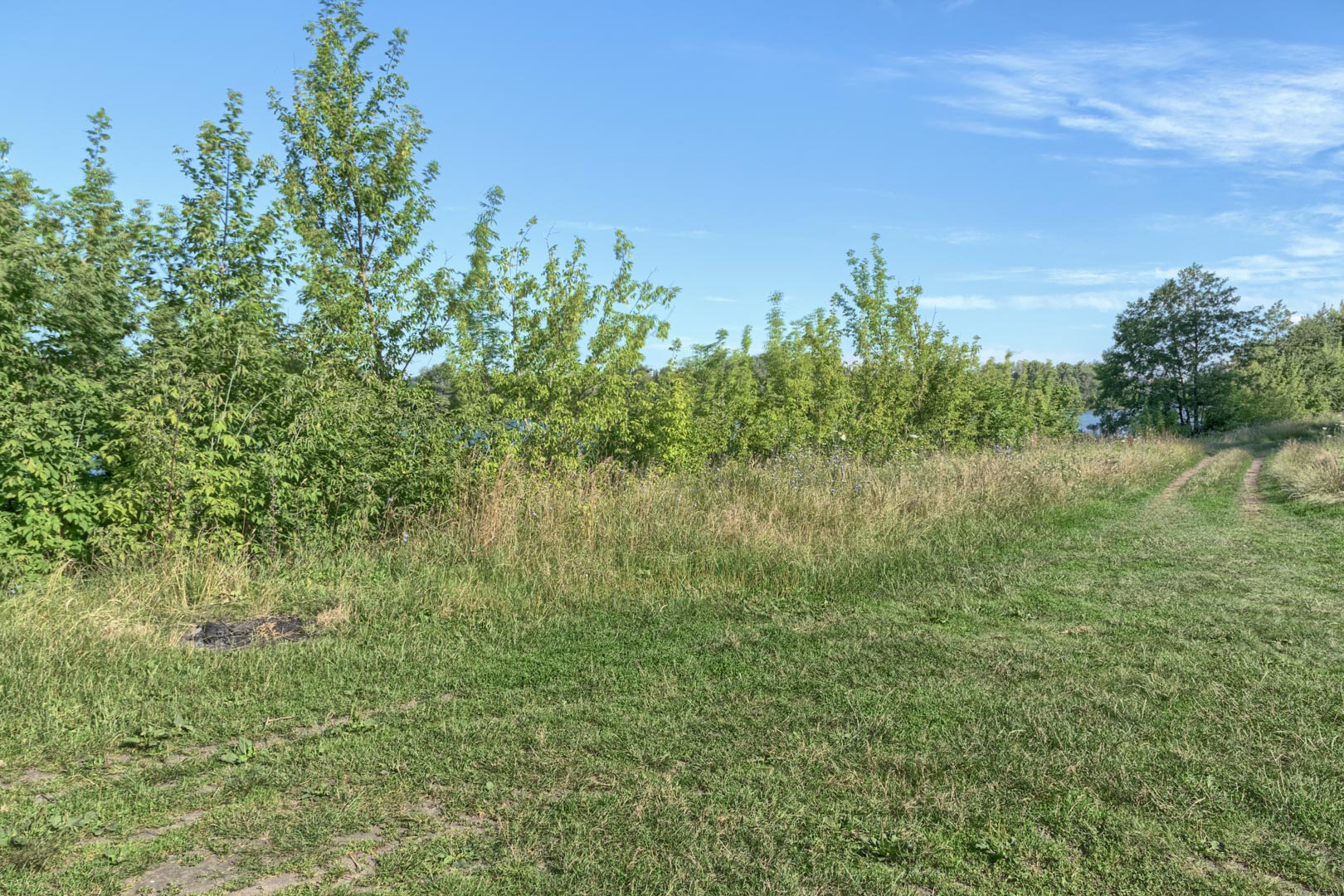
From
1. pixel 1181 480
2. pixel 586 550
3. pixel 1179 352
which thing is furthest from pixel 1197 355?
pixel 586 550

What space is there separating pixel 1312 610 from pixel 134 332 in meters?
9.72

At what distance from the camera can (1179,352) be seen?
150 feet

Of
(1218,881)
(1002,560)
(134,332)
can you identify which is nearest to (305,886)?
(1218,881)

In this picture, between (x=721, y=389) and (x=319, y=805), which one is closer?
(x=319, y=805)

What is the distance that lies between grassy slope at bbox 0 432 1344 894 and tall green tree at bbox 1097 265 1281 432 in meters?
44.4

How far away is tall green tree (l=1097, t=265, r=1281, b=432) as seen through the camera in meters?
44.4

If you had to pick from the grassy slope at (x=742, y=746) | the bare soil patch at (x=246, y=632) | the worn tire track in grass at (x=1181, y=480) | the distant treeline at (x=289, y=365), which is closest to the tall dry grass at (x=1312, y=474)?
the worn tire track in grass at (x=1181, y=480)

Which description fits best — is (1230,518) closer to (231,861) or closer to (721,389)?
(721,389)

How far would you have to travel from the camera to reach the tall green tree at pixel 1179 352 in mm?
44406

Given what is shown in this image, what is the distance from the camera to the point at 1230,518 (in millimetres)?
10422

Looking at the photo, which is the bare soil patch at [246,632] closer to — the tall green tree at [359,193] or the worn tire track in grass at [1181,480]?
the tall green tree at [359,193]

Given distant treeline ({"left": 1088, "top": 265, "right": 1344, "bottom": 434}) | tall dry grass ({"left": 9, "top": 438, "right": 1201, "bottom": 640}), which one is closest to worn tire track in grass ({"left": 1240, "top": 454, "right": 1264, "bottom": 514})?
tall dry grass ({"left": 9, "top": 438, "right": 1201, "bottom": 640})

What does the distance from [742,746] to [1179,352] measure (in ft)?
169

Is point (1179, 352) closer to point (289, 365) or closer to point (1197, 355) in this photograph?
point (1197, 355)
